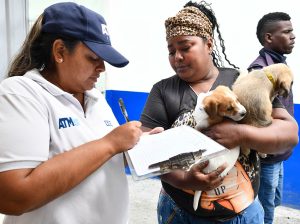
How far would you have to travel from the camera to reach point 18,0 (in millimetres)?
3066

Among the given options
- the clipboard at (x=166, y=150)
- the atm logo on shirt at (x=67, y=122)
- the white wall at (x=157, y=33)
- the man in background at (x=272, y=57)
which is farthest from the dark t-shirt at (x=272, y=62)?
the atm logo on shirt at (x=67, y=122)

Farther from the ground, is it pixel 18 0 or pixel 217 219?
pixel 18 0

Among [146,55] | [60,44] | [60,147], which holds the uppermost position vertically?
[60,44]

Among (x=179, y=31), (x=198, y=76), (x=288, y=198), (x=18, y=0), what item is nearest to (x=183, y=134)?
(x=198, y=76)

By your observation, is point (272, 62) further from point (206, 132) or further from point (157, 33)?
point (157, 33)

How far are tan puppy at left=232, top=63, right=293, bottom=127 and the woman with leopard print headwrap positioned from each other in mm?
47

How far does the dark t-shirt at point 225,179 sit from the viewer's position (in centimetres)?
100

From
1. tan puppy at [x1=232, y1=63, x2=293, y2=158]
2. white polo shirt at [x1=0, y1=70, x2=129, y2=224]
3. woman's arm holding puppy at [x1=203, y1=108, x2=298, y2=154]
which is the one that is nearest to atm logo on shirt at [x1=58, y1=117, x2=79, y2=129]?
white polo shirt at [x1=0, y1=70, x2=129, y2=224]

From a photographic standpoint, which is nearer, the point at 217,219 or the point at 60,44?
the point at 60,44

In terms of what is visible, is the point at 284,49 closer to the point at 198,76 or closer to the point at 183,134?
the point at 198,76

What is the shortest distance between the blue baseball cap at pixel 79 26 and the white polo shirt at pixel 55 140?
14cm

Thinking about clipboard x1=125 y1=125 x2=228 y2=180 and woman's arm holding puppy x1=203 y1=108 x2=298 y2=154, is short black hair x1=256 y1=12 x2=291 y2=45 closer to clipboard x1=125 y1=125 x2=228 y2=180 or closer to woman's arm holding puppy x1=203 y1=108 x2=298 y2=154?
woman's arm holding puppy x1=203 y1=108 x2=298 y2=154

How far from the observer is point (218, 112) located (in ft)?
3.44

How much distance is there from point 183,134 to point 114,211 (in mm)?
305
